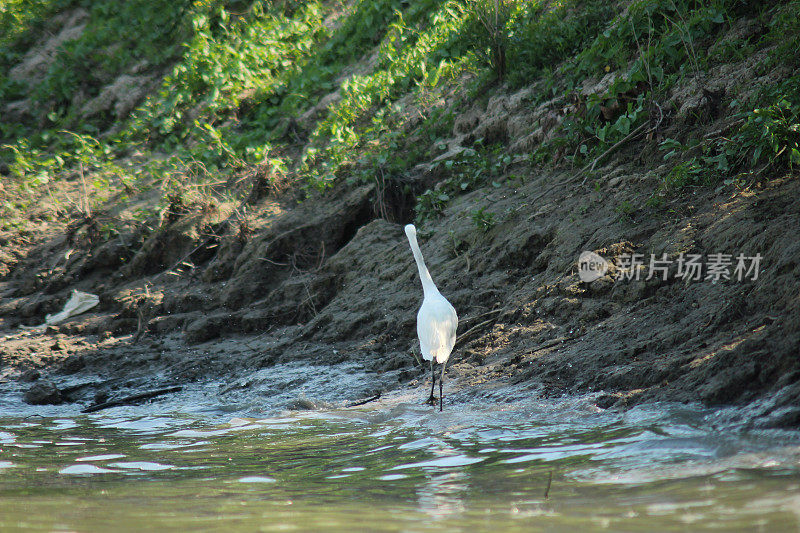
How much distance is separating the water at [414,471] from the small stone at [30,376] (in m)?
2.14

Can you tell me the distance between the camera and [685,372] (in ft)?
15.5

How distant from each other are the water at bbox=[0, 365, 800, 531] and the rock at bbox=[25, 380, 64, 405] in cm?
117

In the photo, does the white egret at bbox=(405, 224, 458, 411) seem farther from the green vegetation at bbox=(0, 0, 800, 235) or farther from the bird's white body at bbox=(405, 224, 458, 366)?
the green vegetation at bbox=(0, 0, 800, 235)

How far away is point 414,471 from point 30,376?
5.82 metres

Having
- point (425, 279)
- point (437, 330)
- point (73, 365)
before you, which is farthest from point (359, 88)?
point (437, 330)

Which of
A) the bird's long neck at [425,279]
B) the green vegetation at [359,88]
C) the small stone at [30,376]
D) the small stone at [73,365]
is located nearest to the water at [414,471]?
the bird's long neck at [425,279]

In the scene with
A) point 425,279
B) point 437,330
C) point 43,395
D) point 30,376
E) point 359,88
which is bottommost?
point 43,395

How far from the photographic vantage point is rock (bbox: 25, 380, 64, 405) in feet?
23.5

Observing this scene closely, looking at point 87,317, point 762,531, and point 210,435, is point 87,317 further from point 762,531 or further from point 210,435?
point 762,531

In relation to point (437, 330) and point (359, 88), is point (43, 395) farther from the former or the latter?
point (359, 88)

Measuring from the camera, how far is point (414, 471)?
12.7ft

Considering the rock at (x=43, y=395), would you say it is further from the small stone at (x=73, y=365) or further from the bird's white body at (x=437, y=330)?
the bird's white body at (x=437, y=330)

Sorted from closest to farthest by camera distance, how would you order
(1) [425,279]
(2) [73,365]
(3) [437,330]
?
1. (3) [437,330]
2. (1) [425,279]
3. (2) [73,365]

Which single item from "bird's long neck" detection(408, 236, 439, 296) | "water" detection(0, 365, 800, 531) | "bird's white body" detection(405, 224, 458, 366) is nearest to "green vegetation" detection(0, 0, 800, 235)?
"bird's long neck" detection(408, 236, 439, 296)
